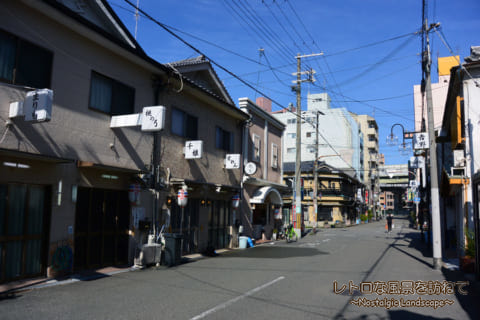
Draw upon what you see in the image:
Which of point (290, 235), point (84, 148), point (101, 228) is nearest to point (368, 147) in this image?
point (290, 235)

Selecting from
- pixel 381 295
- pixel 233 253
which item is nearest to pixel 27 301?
pixel 381 295

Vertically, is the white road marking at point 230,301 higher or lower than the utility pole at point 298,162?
lower

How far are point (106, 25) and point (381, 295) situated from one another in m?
12.1

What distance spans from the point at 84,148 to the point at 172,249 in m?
4.65

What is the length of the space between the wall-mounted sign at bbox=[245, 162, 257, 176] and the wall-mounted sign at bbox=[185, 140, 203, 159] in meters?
6.09

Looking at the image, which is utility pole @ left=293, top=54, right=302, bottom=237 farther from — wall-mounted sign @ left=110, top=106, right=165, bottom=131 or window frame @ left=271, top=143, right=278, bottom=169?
wall-mounted sign @ left=110, top=106, right=165, bottom=131

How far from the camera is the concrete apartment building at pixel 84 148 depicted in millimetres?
9516

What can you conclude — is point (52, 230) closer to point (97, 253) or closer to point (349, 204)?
point (97, 253)

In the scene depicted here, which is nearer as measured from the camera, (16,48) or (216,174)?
(16,48)

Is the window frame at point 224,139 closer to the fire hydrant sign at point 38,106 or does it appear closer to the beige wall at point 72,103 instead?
the beige wall at point 72,103

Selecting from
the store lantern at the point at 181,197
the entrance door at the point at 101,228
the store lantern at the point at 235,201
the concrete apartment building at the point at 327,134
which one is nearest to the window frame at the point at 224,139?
the store lantern at the point at 235,201

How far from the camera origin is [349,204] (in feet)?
201

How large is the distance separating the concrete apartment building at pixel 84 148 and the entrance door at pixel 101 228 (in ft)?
0.11

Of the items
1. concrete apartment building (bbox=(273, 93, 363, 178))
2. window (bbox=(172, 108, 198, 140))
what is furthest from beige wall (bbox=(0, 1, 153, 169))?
concrete apartment building (bbox=(273, 93, 363, 178))
